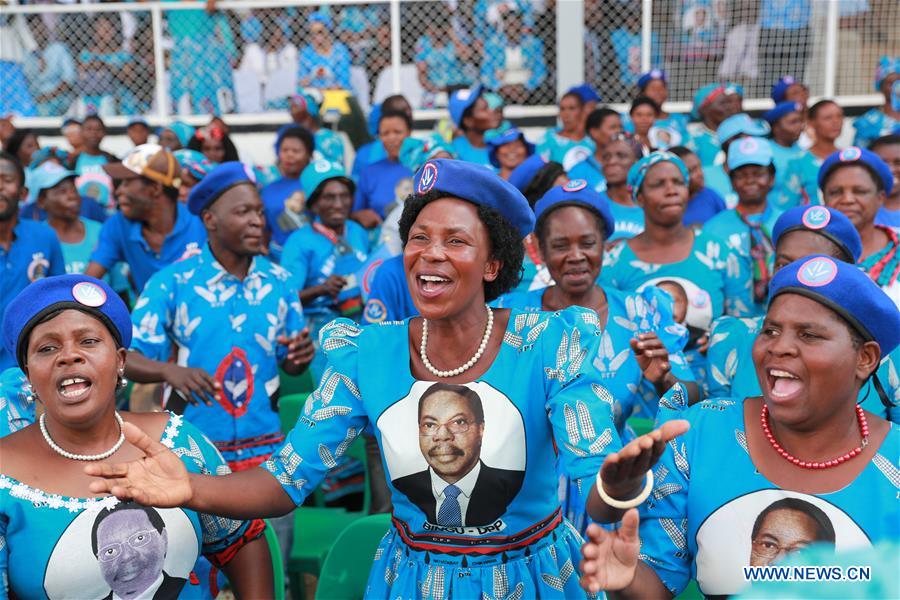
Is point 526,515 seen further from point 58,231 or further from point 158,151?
point 58,231

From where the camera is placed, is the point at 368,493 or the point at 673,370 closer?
the point at 673,370

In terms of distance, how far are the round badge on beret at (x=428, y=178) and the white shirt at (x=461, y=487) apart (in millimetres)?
700

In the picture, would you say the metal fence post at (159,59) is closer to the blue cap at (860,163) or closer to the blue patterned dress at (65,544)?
the blue cap at (860,163)

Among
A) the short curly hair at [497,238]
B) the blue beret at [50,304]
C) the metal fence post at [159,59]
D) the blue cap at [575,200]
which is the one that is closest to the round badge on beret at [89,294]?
the blue beret at [50,304]

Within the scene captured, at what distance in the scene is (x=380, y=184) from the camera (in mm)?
7695

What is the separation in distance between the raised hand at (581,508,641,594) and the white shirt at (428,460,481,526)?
1.31 feet

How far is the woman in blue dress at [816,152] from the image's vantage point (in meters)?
7.48

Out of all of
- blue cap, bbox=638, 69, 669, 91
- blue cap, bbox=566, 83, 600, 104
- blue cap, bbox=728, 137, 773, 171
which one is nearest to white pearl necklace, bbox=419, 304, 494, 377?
blue cap, bbox=728, 137, 773, 171

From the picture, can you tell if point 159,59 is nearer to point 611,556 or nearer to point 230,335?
point 230,335

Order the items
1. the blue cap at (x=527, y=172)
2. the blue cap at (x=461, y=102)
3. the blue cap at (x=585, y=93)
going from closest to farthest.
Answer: the blue cap at (x=527, y=172), the blue cap at (x=461, y=102), the blue cap at (x=585, y=93)

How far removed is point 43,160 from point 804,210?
7.37 metres

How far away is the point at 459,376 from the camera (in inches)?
96.0

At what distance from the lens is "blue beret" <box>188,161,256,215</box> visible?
4363 mm

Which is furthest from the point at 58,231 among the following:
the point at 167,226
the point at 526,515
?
the point at 526,515
